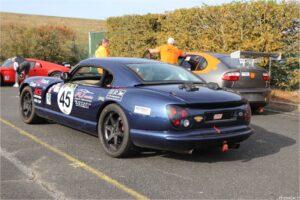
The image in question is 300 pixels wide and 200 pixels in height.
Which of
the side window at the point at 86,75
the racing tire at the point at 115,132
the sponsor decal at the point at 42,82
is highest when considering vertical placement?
the side window at the point at 86,75

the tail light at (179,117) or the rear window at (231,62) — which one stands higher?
the rear window at (231,62)

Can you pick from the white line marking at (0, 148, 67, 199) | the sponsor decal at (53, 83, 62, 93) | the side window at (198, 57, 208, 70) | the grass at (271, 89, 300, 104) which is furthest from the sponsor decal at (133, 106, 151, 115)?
the grass at (271, 89, 300, 104)

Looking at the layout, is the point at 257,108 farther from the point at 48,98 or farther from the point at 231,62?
the point at 48,98

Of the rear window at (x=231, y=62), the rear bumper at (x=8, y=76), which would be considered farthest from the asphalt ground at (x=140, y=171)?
the rear bumper at (x=8, y=76)

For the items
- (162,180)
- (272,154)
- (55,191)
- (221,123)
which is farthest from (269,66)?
(55,191)

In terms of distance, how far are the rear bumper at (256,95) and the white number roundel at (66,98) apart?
3.82 meters

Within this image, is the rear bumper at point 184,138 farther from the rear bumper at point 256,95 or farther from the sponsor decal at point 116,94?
the rear bumper at point 256,95

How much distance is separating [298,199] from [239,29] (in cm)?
1003

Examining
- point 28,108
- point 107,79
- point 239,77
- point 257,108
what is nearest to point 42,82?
point 28,108

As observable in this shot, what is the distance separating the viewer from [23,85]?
8.89 m

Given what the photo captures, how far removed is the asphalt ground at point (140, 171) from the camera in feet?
15.9

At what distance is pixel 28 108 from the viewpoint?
8656mm

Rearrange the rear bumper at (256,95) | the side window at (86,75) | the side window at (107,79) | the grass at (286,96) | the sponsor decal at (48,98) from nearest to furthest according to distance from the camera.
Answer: the side window at (107,79) < the side window at (86,75) < the sponsor decal at (48,98) < the rear bumper at (256,95) < the grass at (286,96)

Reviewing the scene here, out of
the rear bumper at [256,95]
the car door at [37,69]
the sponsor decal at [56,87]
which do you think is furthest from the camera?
the car door at [37,69]
